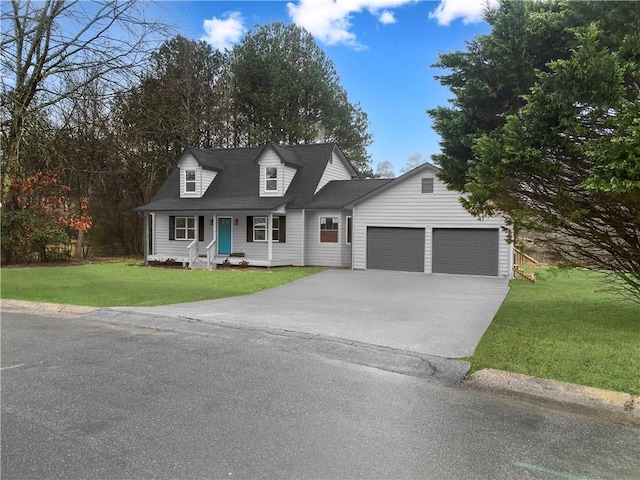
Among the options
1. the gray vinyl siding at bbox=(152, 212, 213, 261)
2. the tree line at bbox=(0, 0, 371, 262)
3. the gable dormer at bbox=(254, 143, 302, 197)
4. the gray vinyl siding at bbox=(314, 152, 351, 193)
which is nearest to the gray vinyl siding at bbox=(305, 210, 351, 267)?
the gray vinyl siding at bbox=(314, 152, 351, 193)

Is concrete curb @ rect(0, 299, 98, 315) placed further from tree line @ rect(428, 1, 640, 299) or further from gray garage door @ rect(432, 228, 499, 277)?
gray garage door @ rect(432, 228, 499, 277)

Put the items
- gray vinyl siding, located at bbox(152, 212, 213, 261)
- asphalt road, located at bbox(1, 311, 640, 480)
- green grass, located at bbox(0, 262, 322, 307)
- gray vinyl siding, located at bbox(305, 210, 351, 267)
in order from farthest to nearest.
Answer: gray vinyl siding, located at bbox(152, 212, 213, 261), gray vinyl siding, located at bbox(305, 210, 351, 267), green grass, located at bbox(0, 262, 322, 307), asphalt road, located at bbox(1, 311, 640, 480)

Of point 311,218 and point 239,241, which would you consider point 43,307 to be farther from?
point 311,218

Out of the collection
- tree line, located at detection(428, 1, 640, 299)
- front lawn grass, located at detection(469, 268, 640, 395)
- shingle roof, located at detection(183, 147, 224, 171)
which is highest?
shingle roof, located at detection(183, 147, 224, 171)

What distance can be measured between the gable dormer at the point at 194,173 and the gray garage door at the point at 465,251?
464 inches

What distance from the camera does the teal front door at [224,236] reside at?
21.3m

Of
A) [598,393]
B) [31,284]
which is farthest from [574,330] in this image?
[31,284]

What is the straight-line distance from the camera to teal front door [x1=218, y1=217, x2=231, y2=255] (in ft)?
70.0

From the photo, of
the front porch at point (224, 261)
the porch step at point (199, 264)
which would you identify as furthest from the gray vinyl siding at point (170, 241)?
the porch step at point (199, 264)

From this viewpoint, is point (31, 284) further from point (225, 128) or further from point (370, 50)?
point (225, 128)

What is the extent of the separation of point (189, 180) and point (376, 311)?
16086 millimetres

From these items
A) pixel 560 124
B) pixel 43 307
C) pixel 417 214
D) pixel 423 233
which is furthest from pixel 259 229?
pixel 560 124

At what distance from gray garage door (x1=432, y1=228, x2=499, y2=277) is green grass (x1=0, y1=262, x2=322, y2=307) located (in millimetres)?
5156

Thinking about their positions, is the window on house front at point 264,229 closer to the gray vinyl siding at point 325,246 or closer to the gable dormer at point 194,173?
the gray vinyl siding at point 325,246
